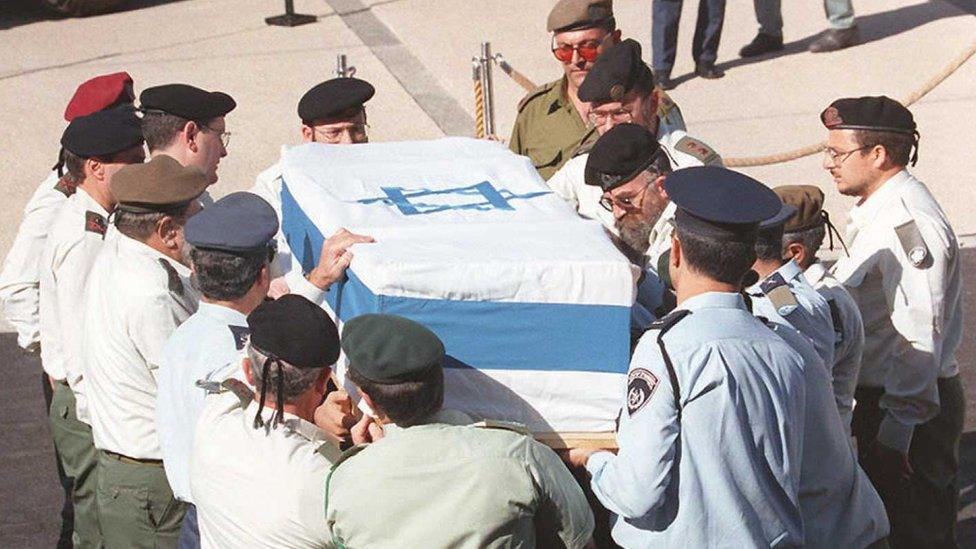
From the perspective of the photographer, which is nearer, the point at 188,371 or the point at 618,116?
the point at 188,371

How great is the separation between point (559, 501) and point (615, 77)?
2249 millimetres

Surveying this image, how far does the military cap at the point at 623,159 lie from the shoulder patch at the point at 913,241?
3.07 feet

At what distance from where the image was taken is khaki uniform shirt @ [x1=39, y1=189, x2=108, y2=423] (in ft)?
17.9

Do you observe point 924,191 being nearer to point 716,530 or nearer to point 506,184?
point 506,184

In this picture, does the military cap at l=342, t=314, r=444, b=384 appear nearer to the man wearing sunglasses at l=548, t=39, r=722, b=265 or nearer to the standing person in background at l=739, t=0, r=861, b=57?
the man wearing sunglasses at l=548, t=39, r=722, b=265

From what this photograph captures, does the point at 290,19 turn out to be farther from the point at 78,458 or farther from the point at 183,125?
the point at 78,458

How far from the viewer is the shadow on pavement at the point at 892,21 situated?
484 inches

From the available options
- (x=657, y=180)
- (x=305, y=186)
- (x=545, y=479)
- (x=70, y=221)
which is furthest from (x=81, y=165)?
(x=545, y=479)

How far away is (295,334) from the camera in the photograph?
158 inches

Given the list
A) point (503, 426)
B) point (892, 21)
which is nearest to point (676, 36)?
point (892, 21)

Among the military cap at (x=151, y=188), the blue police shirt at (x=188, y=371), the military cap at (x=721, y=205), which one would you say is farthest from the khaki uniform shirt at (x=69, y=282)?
the military cap at (x=721, y=205)

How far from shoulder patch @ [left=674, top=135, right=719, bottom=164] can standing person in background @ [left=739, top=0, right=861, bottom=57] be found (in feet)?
21.8

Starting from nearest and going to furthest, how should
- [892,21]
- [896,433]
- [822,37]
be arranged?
1. [896,433]
2. [822,37]
3. [892,21]

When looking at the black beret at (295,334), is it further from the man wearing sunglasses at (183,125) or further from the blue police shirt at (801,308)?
the man wearing sunglasses at (183,125)
